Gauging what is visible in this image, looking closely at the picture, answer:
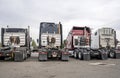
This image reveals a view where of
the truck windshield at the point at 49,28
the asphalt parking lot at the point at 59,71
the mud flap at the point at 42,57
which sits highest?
the truck windshield at the point at 49,28

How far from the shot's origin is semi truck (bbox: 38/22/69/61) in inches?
760

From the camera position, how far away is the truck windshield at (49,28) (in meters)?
20.6

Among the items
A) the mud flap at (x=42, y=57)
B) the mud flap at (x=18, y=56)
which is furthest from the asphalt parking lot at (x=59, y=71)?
the mud flap at (x=42, y=57)

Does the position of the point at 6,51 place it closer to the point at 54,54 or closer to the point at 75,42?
the point at 54,54

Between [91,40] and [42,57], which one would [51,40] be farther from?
[91,40]

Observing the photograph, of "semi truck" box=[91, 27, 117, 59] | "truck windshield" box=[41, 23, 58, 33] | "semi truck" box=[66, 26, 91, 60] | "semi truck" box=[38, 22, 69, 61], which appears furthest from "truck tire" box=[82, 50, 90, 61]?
"semi truck" box=[91, 27, 117, 59]

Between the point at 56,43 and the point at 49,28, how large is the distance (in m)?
1.56

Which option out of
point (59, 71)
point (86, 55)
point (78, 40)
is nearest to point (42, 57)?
point (86, 55)

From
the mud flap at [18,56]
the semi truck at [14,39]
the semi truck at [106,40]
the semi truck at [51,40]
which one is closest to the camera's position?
the mud flap at [18,56]

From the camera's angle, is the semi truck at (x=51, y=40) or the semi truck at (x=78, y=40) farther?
the semi truck at (x=78, y=40)

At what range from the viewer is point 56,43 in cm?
2045

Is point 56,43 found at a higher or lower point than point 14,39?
lower

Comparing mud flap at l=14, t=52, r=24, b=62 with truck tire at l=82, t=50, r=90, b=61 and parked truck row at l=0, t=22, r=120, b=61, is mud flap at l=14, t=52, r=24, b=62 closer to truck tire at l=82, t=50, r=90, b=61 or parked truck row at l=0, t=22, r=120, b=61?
parked truck row at l=0, t=22, r=120, b=61

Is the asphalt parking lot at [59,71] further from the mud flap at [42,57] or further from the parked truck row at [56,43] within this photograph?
the parked truck row at [56,43]
